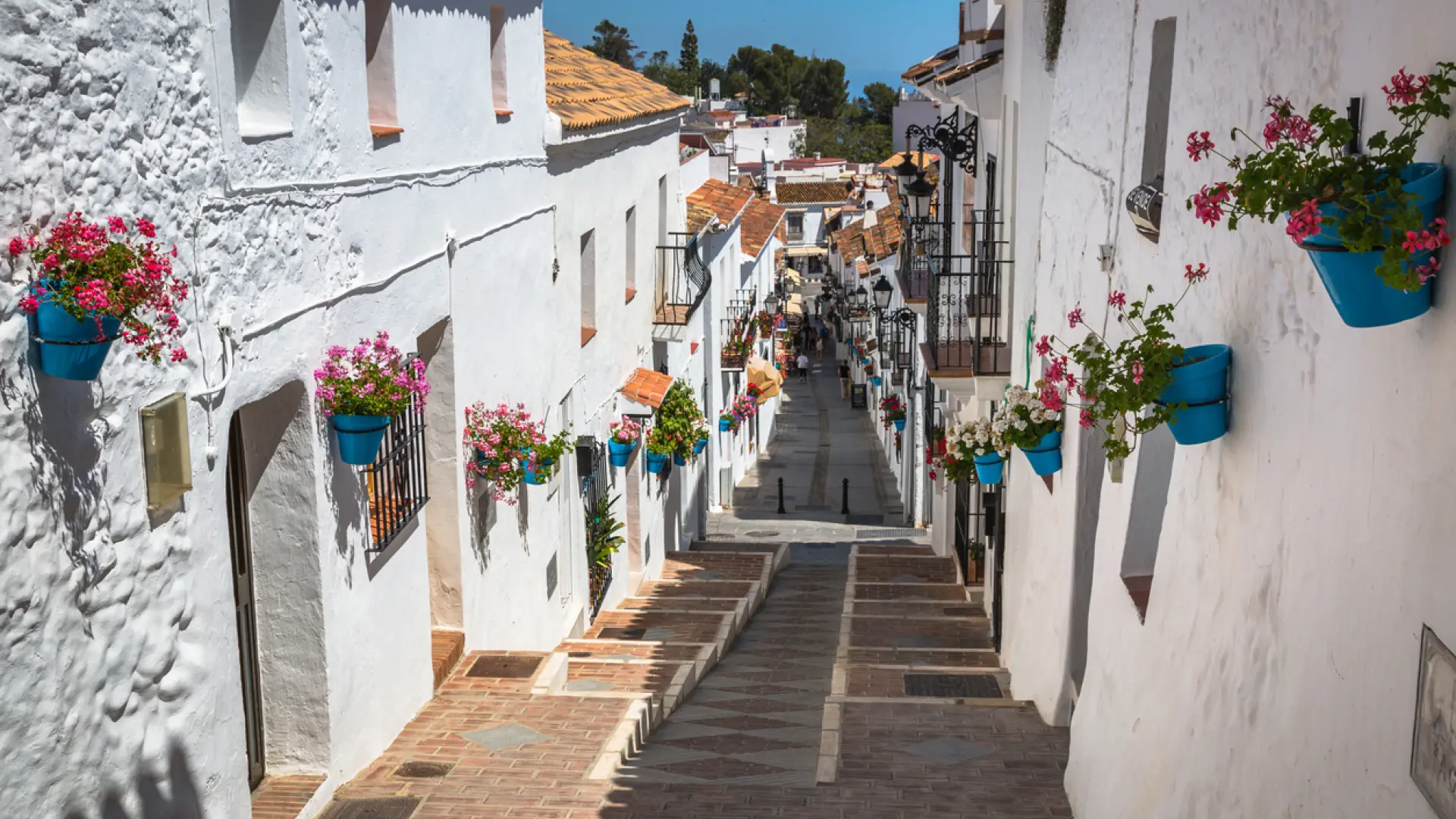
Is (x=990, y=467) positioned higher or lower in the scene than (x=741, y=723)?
higher

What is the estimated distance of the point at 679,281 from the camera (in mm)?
Answer: 20578

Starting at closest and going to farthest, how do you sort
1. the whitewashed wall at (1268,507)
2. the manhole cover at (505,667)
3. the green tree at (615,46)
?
the whitewashed wall at (1268,507) < the manhole cover at (505,667) < the green tree at (615,46)

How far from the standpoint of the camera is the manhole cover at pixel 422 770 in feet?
26.7

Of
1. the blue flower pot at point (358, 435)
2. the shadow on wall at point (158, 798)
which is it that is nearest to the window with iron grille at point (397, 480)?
the blue flower pot at point (358, 435)

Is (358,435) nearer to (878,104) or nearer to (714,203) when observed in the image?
(714,203)

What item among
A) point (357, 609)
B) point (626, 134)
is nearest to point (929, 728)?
point (357, 609)

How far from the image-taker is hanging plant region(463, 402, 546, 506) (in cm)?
1033

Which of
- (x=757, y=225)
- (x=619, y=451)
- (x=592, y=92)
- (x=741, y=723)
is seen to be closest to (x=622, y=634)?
(x=619, y=451)

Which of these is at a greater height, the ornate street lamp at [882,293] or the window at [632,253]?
the window at [632,253]

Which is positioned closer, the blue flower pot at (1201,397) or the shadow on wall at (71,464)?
the shadow on wall at (71,464)

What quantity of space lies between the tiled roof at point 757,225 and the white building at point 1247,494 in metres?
24.8

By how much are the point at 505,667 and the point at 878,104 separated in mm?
113741

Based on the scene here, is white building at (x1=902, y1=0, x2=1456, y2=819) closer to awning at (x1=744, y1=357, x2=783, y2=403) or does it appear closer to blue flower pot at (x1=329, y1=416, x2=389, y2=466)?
blue flower pot at (x1=329, y1=416, x2=389, y2=466)

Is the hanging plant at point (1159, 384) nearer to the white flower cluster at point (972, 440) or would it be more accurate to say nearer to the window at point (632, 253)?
the white flower cluster at point (972, 440)
